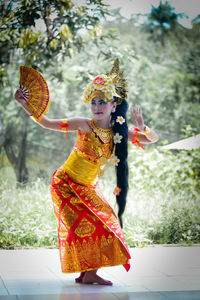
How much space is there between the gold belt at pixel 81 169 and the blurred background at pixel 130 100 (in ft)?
2.83

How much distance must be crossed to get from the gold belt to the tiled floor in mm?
744

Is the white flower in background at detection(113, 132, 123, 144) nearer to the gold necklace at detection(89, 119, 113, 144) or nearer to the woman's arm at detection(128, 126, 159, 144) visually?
the gold necklace at detection(89, 119, 113, 144)

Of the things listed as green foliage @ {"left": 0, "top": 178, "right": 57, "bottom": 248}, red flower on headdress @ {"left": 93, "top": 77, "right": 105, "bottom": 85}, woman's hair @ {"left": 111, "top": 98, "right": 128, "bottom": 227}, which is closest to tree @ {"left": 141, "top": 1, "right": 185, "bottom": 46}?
green foliage @ {"left": 0, "top": 178, "right": 57, "bottom": 248}

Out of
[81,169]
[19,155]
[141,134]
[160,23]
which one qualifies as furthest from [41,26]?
[160,23]

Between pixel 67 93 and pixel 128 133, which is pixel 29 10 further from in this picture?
pixel 67 93

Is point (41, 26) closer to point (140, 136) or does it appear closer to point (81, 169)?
point (140, 136)

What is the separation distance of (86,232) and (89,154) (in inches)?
21.8

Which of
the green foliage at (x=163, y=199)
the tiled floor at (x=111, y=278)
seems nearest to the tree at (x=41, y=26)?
the green foliage at (x=163, y=199)

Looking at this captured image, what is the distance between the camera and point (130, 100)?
8117mm

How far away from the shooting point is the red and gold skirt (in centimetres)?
315

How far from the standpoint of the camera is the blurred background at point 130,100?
534 centimetres

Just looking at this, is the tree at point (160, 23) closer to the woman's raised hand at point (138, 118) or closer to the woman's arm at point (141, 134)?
the woman's arm at point (141, 134)

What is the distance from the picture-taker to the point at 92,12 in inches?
232

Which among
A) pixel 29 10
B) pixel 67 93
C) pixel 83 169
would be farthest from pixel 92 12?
pixel 83 169
